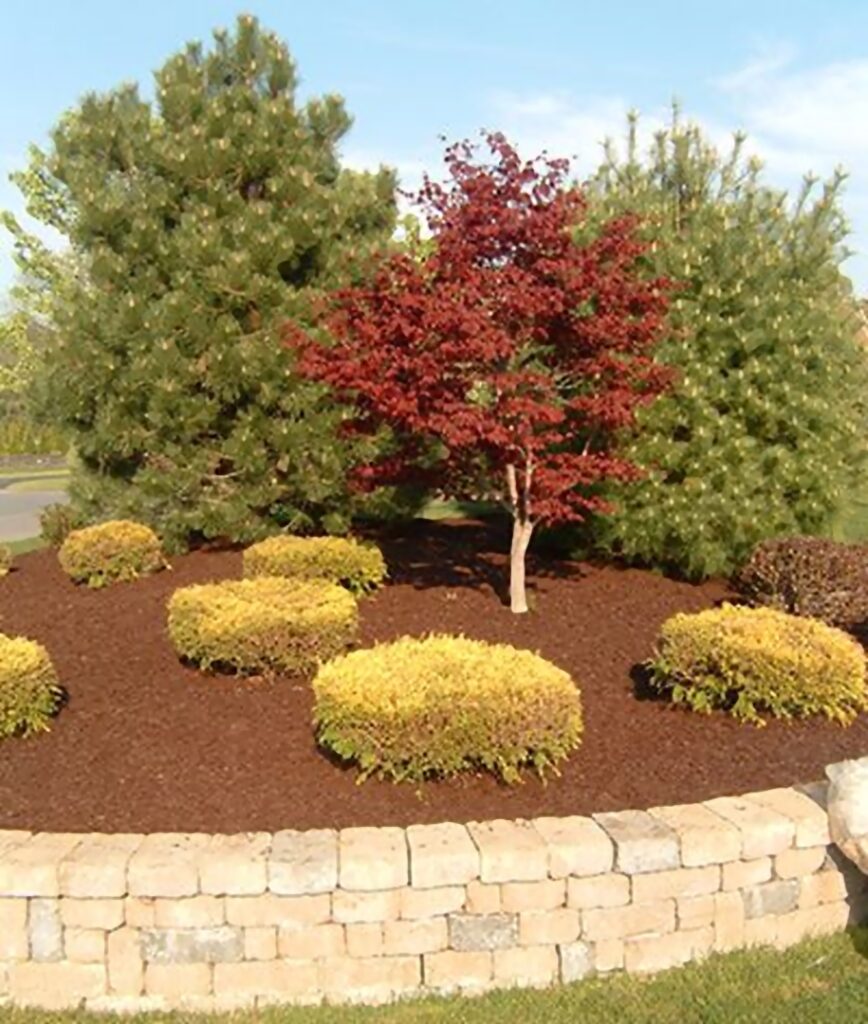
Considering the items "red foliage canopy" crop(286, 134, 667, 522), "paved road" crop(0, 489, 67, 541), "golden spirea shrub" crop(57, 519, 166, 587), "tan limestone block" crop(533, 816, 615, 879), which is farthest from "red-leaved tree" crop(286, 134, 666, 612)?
"paved road" crop(0, 489, 67, 541)

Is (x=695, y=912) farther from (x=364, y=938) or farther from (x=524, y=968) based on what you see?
(x=364, y=938)

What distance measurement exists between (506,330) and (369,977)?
16.8 ft

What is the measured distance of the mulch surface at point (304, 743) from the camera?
502 cm

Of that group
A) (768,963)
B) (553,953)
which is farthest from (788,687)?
(553,953)

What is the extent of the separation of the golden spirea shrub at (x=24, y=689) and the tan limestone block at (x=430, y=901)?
2950mm

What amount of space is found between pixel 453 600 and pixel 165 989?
5.09 m

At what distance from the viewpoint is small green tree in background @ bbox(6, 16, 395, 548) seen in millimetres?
10523

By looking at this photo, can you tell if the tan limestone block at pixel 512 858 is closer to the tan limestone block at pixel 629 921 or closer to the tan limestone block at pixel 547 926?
the tan limestone block at pixel 547 926

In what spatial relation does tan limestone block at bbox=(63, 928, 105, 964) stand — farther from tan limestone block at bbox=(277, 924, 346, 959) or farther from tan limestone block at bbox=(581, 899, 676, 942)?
tan limestone block at bbox=(581, 899, 676, 942)

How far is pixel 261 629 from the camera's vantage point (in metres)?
6.80

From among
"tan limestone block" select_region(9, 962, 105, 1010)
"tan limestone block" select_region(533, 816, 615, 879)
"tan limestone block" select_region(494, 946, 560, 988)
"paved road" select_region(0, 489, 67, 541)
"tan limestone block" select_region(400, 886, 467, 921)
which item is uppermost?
"tan limestone block" select_region(533, 816, 615, 879)

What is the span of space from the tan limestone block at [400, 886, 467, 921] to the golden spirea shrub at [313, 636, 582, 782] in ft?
2.98

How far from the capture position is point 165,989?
425 cm

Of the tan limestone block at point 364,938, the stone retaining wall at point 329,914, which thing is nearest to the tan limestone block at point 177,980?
the stone retaining wall at point 329,914
